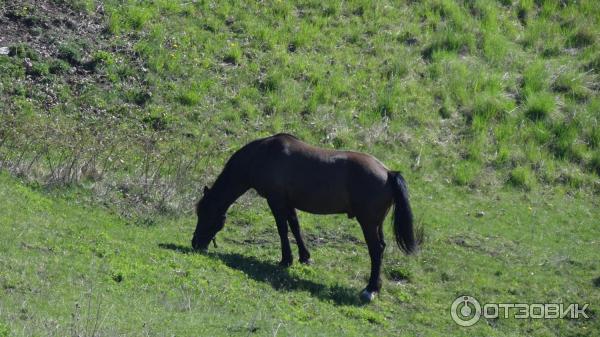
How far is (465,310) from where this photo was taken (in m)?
16.4

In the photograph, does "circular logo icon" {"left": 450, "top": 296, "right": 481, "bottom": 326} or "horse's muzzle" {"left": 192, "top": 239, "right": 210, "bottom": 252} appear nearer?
"circular logo icon" {"left": 450, "top": 296, "right": 481, "bottom": 326}

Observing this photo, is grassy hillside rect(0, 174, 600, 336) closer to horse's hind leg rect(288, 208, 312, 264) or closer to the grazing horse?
horse's hind leg rect(288, 208, 312, 264)

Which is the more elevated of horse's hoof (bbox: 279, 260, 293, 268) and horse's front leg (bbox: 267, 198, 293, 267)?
horse's front leg (bbox: 267, 198, 293, 267)

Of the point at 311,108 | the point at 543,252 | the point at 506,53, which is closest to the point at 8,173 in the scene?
the point at 311,108

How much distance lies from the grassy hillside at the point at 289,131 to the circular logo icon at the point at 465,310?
0.17 meters

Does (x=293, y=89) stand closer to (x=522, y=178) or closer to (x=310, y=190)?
(x=522, y=178)

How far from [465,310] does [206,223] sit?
4492 mm

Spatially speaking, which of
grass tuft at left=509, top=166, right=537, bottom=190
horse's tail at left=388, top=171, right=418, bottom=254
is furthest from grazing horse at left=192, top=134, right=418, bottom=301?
grass tuft at left=509, top=166, right=537, bottom=190

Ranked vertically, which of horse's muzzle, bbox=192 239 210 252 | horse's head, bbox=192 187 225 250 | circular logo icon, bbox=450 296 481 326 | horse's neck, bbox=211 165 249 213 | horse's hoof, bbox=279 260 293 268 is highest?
horse's neck, bbox=211 165 249 213

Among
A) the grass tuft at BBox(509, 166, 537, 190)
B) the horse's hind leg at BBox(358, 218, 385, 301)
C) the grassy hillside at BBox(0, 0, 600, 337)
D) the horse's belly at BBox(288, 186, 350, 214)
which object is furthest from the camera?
the grass tuft at BBox(509, 166, 537, 190)

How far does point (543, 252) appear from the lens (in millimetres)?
19406

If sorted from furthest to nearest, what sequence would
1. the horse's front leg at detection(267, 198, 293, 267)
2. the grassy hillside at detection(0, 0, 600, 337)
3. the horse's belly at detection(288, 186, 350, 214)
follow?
1. the horse's front leg at detection(267, 198, 293, 267)
2. the horse's belly at detection(288, 186, 350, 214)
3. the grassy hillside at detection(0, 0, 600, 337)

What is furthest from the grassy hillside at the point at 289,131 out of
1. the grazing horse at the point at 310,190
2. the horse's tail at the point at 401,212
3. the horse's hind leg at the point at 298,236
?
the horse's tail at the point at 401,212

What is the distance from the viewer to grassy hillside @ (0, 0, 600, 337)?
570 inches
